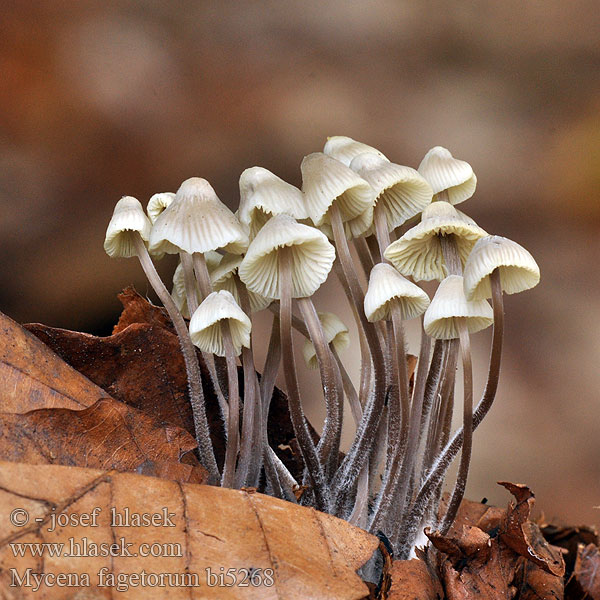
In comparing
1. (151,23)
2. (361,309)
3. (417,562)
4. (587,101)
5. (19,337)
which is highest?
(587,101)

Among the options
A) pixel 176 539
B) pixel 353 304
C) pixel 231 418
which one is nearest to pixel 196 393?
pixel 231 418

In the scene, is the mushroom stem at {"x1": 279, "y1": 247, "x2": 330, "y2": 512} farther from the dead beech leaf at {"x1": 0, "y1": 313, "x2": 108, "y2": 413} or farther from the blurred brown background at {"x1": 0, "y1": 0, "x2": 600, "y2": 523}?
the blurred brown background at {"x1": 0, "y1": 0, "x2": 600, "y2": 523}

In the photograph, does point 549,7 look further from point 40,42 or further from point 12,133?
point 12,133

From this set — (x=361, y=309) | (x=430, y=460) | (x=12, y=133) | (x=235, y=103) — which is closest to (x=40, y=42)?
(x=12, y=133)

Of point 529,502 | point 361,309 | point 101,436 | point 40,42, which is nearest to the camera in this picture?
point 101,436

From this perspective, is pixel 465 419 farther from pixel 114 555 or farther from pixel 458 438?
pixel 114 555

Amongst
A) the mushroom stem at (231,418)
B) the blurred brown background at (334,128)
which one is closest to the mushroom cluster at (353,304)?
the mushroom stem at (231,418)

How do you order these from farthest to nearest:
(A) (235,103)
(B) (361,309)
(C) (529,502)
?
1. (A) (235,103)
2. (B) (361,309)
3. (C) (529,502)
